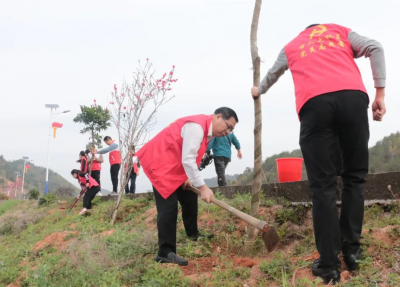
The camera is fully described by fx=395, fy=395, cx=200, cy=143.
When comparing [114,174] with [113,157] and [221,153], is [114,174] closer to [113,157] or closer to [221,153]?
[113,157]

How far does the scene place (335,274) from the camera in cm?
246

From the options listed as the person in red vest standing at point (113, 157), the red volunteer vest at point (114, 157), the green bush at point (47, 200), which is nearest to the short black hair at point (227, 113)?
the person in red vest standing at point (113, 157)

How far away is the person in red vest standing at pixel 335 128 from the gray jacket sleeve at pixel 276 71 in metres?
0.25

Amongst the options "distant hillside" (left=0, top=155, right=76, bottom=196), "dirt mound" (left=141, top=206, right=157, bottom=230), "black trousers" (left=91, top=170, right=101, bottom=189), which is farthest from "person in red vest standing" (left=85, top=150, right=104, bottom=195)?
"distant hillside" (left=0, top=155, right=76, bottom=196)

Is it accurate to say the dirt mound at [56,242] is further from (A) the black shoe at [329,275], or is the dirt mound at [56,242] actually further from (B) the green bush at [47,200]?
(B) the green bush at [47,200]

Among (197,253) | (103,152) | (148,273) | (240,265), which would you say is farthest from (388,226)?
(103,152)

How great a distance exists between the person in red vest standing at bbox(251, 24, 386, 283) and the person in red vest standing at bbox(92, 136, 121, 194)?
7.74 m

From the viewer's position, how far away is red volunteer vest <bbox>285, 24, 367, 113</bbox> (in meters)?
2.51

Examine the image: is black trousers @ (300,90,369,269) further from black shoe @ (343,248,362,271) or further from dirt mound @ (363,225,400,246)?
dirt mound @ (363,225,400,246)

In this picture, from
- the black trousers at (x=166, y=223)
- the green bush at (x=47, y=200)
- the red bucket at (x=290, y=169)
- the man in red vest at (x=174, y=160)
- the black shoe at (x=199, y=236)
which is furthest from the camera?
the green bush at (x=47, y=200)

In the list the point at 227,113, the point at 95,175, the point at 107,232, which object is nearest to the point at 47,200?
the point at 95,175

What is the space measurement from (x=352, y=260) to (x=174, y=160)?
5.66ft

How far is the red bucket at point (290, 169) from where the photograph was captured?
5.20 meters

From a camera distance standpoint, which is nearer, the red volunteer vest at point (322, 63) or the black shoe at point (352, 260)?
the red volunteer vest at point (322, 63)
